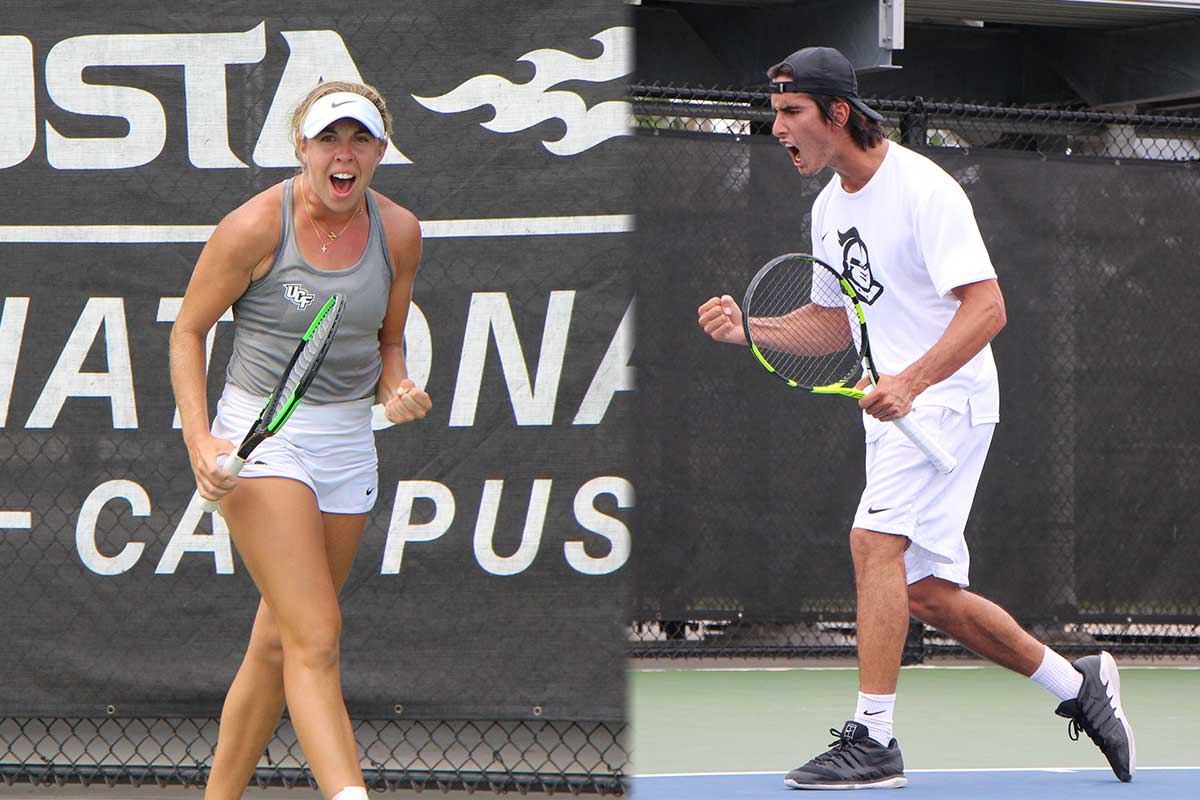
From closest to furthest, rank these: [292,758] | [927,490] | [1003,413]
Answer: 1. [927,490]
2. [292,758]
3. [1003,413]

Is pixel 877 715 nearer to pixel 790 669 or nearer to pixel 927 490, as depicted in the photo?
pixel 927 490

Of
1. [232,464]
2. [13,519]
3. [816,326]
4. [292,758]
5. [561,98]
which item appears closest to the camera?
[232,464]

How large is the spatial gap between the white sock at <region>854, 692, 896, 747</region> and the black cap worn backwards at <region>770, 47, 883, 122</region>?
144 cm

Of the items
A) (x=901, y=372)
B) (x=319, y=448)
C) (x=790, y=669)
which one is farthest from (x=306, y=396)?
(x=790, y=669)

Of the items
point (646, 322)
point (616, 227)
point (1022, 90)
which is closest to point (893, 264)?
point (616, 227)

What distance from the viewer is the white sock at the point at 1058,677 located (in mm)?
4742

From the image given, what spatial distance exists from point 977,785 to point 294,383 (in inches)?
84.7

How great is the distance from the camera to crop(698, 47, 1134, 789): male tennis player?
14.4 feet

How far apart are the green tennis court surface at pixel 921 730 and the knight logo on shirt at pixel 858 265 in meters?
1.19

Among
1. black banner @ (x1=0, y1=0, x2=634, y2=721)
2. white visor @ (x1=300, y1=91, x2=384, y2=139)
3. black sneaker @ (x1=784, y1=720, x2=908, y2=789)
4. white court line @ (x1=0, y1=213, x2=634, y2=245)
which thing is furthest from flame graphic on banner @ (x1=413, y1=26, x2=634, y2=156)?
black sneaker @ (x1=784, y1=720, x2=908, y2=789)

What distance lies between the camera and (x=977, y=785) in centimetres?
460

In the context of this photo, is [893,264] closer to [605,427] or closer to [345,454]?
[605,427]

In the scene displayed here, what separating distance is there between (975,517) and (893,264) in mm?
3027

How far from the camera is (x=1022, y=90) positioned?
9031 mm
